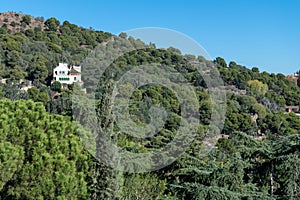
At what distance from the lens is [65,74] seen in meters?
32.9

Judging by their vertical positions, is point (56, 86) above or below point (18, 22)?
below

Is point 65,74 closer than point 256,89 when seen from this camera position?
Yes

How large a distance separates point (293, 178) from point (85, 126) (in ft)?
12.0

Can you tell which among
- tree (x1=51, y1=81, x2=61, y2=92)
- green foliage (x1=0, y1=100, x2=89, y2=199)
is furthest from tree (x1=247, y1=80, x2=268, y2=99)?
green foliage (x1=0, y1=100, x2=89, y2=199)

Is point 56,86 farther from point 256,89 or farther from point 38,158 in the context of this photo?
point 38,158

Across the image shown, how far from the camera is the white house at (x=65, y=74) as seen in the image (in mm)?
32594

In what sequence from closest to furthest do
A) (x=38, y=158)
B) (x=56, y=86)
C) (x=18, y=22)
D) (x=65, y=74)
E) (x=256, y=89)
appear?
(x=38, y=158) < (x=56, y=86) < (x=65, y=74) < (x=256, y=89) < (x=18, y=22)

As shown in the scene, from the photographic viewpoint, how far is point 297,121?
1245 inches

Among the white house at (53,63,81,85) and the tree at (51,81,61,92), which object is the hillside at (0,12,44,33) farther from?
the tree at (51,81,61,92)

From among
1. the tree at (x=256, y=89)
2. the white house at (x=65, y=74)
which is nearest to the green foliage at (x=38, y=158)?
the white house at (x=65, y=74)

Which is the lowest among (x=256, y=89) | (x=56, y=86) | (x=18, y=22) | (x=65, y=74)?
(x=56, y=86)

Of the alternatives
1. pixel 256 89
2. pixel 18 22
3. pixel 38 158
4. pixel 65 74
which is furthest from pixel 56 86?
pixel 38 158

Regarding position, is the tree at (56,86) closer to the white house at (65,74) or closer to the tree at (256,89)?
the white house at (65,74)

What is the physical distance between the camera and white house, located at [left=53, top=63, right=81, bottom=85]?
32594 mm
